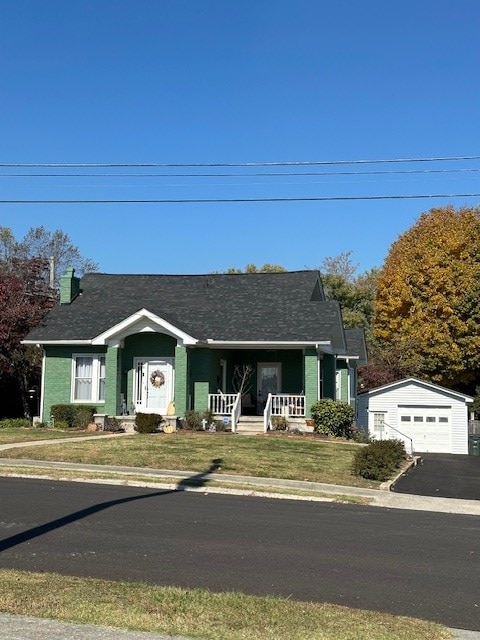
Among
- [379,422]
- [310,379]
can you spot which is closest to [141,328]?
[310,379]

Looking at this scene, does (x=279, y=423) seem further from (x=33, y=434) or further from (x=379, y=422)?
(x=379, y=422)

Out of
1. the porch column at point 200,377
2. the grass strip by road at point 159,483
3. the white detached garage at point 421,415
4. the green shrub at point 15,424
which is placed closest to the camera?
the grass strip by road at point 159,483

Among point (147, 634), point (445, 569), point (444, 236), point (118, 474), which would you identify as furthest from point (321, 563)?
point (444, 236)

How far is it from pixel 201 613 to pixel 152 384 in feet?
70.7

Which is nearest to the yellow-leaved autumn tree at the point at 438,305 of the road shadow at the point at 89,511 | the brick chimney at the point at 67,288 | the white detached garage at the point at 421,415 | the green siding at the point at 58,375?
the white detached garage at the point at 421,415

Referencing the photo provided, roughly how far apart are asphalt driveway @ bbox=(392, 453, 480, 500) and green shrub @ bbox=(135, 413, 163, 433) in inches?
357

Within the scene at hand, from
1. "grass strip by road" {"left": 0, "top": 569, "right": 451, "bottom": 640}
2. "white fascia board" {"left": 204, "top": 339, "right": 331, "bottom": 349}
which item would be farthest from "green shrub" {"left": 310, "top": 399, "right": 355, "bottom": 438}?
"grass strip by road" {"left": 0, "top": 569, "right": 451, "bottom": 640}

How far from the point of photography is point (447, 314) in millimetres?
43281

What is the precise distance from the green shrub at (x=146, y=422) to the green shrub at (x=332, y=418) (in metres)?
6.03

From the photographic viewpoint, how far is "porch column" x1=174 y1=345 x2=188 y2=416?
84.4 feet

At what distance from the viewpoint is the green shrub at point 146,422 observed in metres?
24.2

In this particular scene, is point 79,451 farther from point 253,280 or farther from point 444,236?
point 444,236

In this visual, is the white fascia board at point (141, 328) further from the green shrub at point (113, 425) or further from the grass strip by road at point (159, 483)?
the grass strip by road at point (159, 483)

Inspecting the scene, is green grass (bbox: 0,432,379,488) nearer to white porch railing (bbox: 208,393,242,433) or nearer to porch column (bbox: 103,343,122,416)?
white porch railing (bbox: 208,393,242,433)
